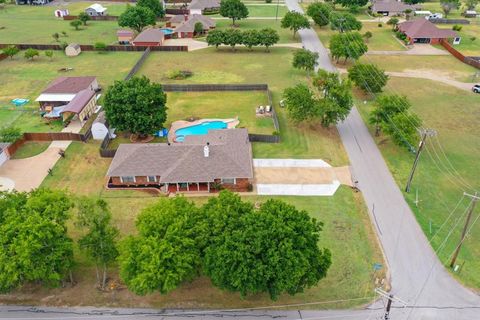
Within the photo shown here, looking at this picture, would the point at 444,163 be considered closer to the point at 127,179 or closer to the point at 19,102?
the point at 127,179

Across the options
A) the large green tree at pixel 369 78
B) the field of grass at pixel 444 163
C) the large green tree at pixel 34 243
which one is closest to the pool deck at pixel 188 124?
the field of grass at pixel 444 163

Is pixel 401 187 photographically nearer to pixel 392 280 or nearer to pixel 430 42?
pixel 392 280

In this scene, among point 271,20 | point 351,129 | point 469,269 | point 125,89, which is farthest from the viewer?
point 271,20

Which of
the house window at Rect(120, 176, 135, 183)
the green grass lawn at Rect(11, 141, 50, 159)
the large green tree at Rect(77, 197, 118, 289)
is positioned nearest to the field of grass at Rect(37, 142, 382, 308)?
the house window at Rect(120, 176, 135, 183)

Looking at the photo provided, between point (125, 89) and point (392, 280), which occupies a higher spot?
point (125, 89)

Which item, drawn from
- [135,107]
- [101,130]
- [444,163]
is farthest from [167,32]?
[444,163]

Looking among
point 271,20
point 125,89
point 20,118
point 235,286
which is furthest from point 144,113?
point 271,20
